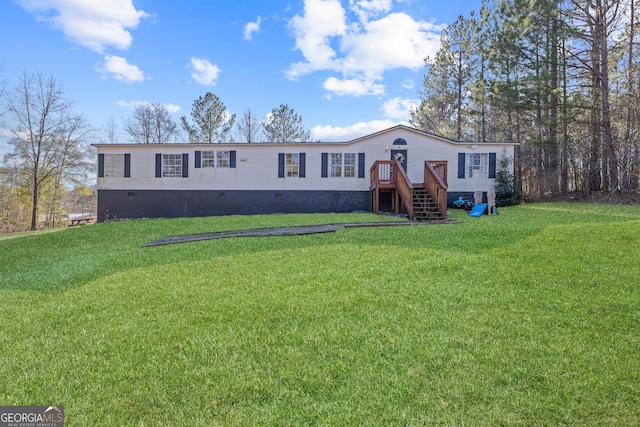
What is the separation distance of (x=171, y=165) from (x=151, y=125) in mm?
16583

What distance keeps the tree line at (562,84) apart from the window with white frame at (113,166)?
18.4 metres

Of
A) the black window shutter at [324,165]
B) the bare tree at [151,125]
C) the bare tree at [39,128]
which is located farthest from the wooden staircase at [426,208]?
the bare tree at [151,125]

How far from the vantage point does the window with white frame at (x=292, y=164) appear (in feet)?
47.6

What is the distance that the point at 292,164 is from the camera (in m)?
14.5

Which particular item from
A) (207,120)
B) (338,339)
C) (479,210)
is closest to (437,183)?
(479,210)

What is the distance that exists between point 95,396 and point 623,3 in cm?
2056

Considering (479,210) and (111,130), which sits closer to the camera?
(479,210)

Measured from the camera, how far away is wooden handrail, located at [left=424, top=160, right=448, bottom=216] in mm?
10117

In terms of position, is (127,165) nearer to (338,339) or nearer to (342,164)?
(342,164)

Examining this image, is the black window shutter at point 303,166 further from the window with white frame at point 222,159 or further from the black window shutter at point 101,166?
the black window shutter at point 101,166

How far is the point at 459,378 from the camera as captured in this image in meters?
2.16

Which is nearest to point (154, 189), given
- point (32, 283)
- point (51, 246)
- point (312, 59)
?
point (51, 246)

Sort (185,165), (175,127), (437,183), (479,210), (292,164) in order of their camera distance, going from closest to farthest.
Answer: (437,183) < (479,210) < (292,164) < (185,165) < (175,127)

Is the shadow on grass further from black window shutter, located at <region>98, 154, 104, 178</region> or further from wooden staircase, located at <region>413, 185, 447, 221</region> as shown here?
black window shutter, located at <region>98, 154, 104, 178</region>
